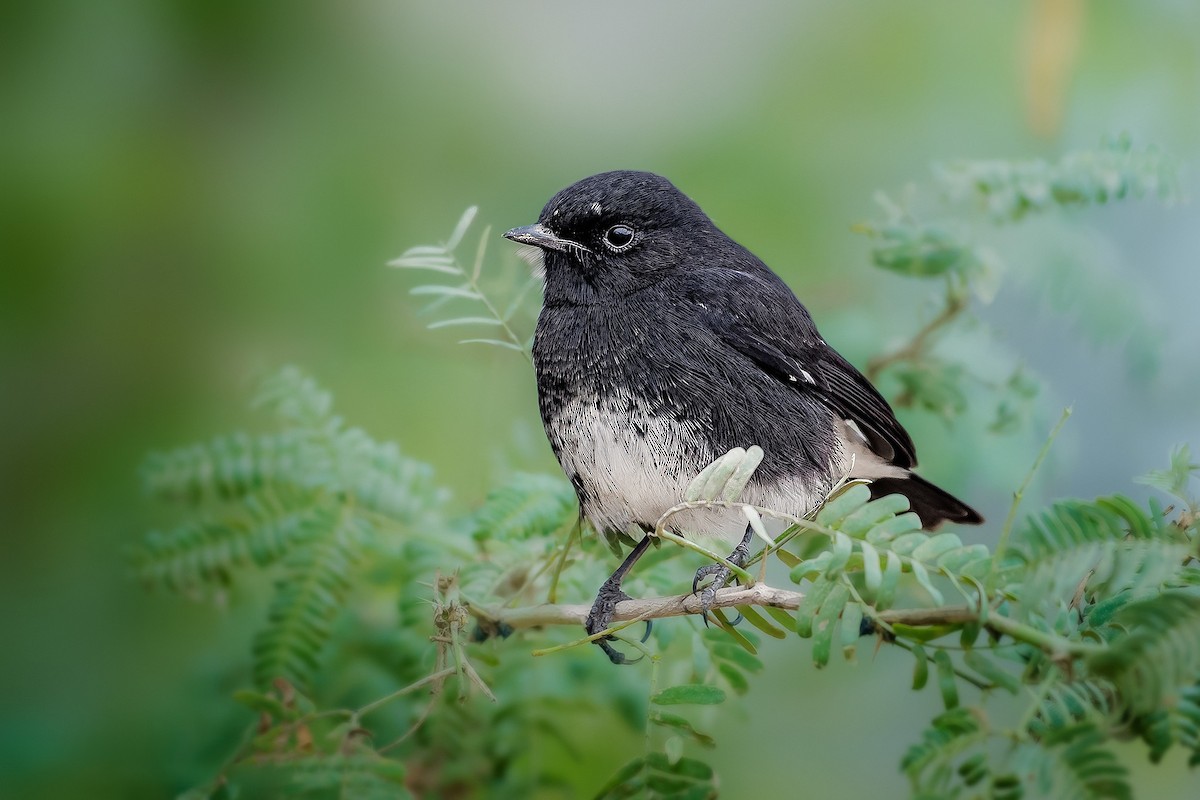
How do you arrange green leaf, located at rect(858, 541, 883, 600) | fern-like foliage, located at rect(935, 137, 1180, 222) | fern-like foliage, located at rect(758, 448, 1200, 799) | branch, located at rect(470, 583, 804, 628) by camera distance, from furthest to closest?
fern-like foliage, located at rect(935, 137, 1180, 222)
branch, located at rect(470, 583, 804, 628)
green leaf, located at rect(858, 541, 883, 600)
fern-like foliage, located at rect(758, 448, 1200, 799)

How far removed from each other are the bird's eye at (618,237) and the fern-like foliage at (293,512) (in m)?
0.61

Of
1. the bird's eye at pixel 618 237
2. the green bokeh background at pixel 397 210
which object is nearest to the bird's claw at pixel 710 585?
the bird's eye at pixel 618 237

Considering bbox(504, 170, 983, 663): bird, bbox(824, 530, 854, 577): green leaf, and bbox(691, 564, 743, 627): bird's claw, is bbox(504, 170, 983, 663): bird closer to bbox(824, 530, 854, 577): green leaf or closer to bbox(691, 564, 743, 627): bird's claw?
bbox(691, 564, 743, 627): bird's claw

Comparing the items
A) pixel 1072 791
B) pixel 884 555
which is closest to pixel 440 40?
pixel 884 555

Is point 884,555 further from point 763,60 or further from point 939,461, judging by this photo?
point 763,60

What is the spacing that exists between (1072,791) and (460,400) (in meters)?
2.14

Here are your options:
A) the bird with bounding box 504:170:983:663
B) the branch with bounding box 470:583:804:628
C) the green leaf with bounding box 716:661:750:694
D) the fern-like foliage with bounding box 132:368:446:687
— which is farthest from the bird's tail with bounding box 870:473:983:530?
the fern-like foliage with bounding box 132:368:446:687

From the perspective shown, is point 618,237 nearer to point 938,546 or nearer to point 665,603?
point 665,603

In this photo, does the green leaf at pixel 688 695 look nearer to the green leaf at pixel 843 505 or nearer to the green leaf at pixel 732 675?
the green leaf at pixel 843 505

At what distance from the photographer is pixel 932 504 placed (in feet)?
5.27

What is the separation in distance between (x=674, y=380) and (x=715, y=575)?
0.26 m

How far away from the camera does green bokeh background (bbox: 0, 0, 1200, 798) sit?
2633mm

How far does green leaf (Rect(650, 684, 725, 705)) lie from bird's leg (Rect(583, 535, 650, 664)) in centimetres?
17

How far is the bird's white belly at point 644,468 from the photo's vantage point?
1.44 meters
